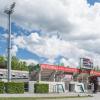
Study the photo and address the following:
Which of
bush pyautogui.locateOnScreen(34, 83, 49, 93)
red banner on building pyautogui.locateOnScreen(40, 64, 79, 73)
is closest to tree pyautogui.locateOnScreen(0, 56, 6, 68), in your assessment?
red banner on building pyautogui.locateOnScreen(40, 64, 79, 73)

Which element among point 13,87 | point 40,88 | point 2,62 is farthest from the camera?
point 2,62

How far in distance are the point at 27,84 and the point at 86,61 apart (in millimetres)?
42654

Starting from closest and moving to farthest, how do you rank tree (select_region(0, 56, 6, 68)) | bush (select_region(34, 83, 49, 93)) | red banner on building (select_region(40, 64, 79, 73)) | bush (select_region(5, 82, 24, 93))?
bush (select_region(5, 82, 24, 93)) < bush (select_region(34, 83, 49, 93)) < red banner on building (select_region(40, 64, 79, 73)) < tree (select_region(0, 56, 6, 68))

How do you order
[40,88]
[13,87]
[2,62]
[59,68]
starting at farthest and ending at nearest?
[2,62] → [59,68] → [40,88] → [13,87]

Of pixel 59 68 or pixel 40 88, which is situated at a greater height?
pixel 59 68

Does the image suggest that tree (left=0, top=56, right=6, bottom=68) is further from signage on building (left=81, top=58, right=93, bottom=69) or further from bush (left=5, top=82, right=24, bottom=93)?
bush (left=5, top=82, right=24, bottom=93)

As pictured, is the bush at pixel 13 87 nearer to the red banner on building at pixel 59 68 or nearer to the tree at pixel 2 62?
the red banner on building at pixel 59 68

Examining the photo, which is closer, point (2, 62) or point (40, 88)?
point (40, 88)

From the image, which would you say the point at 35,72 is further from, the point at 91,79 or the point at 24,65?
the point at 24,65

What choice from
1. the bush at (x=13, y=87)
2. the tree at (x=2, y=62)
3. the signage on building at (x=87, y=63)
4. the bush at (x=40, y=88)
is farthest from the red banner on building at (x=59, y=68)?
the bush at (x=13, y=87)

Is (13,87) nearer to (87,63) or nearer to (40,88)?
(40,88)

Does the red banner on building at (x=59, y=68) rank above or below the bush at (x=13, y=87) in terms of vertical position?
above

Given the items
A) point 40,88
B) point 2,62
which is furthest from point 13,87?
point 2,62

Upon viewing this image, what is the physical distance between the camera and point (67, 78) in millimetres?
99312
